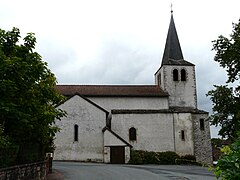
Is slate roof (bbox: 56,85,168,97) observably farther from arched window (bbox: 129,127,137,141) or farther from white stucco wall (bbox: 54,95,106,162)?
arched window (bbox: 129,127,137,141)

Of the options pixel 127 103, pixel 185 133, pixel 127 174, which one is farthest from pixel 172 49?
pixel 127 174

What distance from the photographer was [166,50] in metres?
46.9

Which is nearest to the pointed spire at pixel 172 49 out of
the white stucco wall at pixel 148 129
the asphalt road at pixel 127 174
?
the white stucco wall at pixel 148 129

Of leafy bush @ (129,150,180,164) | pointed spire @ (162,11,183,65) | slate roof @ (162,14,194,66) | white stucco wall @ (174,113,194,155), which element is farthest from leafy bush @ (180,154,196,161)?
pointed spire @ (162,11,183,65)

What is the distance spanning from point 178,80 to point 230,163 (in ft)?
135

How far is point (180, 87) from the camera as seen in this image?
44094 mm

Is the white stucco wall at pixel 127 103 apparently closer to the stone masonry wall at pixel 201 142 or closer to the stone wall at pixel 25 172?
the stone masonry wall at pixel 201 142

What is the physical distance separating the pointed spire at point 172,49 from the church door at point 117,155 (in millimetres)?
15024

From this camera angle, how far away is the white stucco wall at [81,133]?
36750 mm

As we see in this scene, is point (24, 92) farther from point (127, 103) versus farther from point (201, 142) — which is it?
point (201, 142)

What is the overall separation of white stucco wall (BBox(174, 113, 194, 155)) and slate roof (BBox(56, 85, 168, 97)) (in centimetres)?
423

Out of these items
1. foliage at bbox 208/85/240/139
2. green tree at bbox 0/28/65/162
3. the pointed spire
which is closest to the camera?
green tree at bbox 0/28/65/162

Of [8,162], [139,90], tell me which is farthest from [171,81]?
[8,162]

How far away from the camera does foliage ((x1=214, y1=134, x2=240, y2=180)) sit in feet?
11.9
